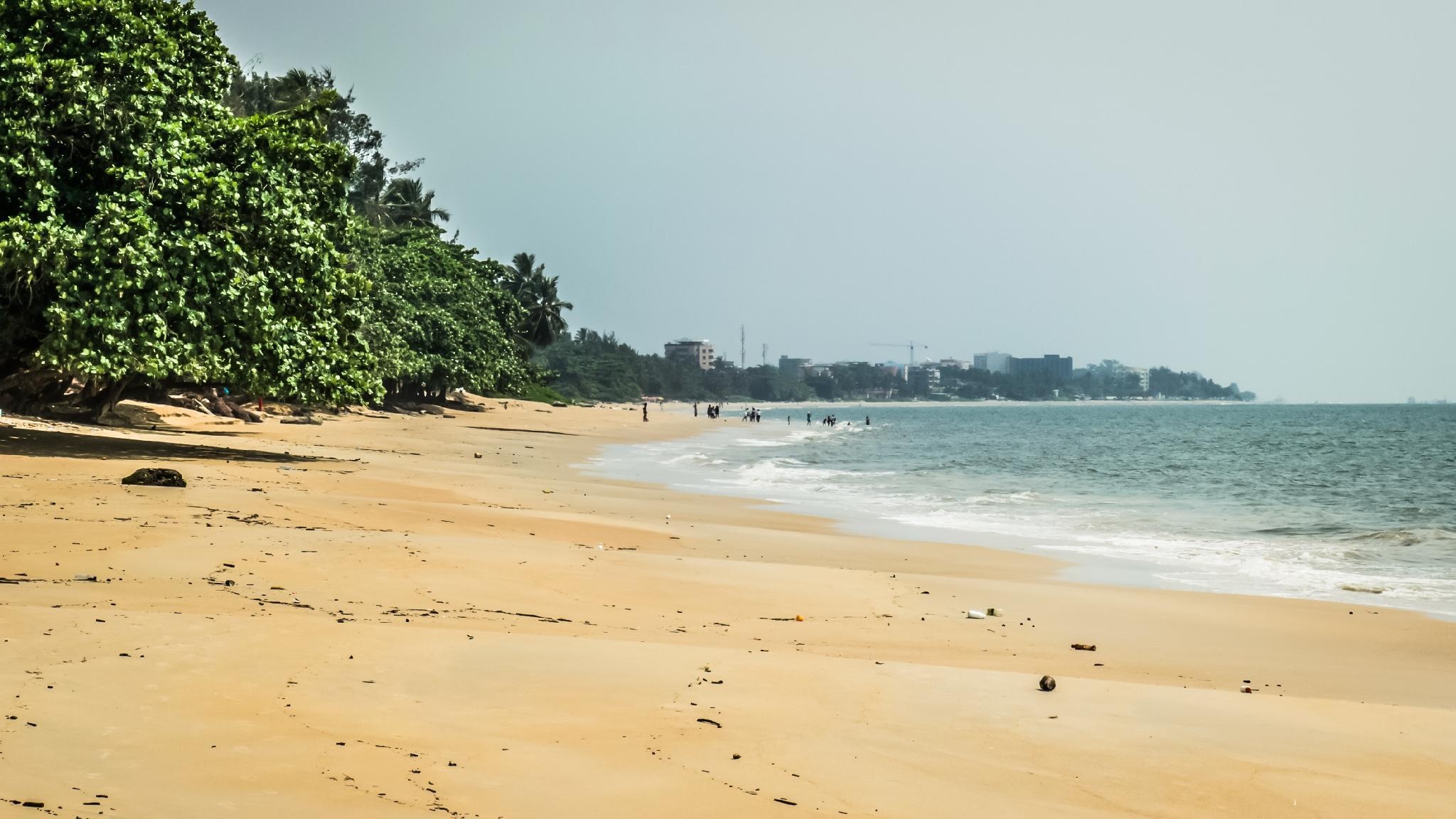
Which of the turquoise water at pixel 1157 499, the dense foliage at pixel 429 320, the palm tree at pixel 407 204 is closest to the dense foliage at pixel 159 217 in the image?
the turquoise water at pixel 1157 499

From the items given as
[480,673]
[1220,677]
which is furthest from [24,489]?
[1220,677]

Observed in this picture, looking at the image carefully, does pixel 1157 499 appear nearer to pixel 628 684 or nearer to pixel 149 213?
pixel 149 213

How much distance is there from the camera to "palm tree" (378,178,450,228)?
275 feet

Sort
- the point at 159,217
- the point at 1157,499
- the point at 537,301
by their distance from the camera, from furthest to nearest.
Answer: the point at 537,301 < the point at 1157,499 < the point at 159,217

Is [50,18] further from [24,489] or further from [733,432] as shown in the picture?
[733,432]

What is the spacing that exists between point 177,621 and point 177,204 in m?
14.0

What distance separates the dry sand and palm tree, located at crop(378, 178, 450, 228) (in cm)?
7350

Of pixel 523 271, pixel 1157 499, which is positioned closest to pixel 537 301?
pixel 523 271

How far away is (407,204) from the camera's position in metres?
85.8

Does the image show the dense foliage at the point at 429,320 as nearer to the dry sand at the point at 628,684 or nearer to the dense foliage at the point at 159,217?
the dense foliage at the point at 159,217

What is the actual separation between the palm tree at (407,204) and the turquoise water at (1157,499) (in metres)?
34.8

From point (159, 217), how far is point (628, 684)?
15.5m

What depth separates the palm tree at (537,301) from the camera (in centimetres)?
10500

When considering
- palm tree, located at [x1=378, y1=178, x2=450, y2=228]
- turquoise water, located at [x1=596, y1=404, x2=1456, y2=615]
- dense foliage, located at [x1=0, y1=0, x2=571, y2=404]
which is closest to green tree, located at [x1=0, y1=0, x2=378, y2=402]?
dense foliage, located at [x1=0, y1=0, x2=571, y2=404]
